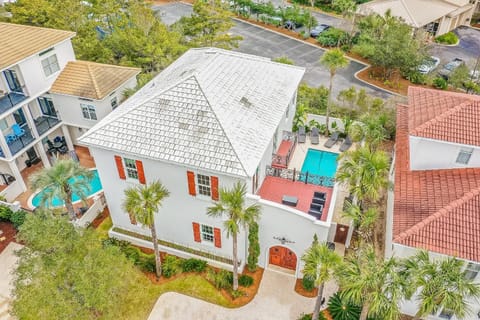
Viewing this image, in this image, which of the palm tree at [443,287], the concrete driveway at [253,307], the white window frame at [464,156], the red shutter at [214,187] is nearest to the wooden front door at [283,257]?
the concrete driveway at [253,307]

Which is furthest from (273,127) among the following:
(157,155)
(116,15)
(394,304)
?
(116,15)

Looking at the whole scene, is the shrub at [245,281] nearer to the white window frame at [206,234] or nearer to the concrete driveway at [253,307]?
the concrete driveway at [253,307]

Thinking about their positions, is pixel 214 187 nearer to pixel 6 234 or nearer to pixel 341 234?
pixel 341 234

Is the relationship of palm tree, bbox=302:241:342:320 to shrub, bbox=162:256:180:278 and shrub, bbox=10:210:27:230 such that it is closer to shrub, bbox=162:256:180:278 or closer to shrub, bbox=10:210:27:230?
shrub, bbox=162:256:180:278

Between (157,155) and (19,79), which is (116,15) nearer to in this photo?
(19,79)

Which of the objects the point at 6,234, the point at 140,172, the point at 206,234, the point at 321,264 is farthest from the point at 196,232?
the point at 6,234

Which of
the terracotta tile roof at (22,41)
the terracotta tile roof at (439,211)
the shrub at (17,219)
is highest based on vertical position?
the terracotta tile roof at (22,41)
